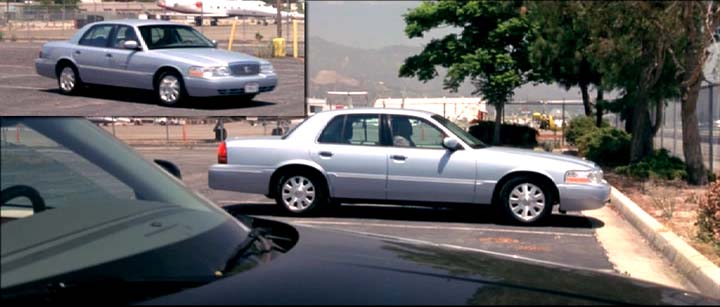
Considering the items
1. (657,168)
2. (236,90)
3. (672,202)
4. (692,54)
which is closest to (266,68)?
(236,90)

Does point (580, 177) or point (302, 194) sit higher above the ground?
point (580, 177)

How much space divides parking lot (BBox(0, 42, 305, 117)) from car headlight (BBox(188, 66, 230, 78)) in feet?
0.64

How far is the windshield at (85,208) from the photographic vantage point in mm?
2678

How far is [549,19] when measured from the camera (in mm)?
16875

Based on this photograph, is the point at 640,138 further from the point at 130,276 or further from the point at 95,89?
the point at 130,276

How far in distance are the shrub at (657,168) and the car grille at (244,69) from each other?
13.8m

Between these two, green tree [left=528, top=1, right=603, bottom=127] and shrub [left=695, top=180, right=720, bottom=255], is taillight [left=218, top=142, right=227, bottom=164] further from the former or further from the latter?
green tree [left=528, top=1, right=603, bottom=127]

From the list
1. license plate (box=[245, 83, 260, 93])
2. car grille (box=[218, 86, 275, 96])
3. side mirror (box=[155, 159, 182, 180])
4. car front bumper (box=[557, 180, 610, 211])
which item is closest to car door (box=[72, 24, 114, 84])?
car grille (box=[218, 86, 275, 96])

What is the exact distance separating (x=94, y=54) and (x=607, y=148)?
19812mm

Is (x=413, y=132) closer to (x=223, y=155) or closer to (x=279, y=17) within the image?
(x=223, y=155)

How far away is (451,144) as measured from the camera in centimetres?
1174

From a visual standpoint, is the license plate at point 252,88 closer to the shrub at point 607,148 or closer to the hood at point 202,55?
the hood at point 202,55

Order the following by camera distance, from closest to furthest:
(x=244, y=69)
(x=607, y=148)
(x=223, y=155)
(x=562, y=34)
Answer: (x=244, y=69) < (x=223, y=155) < (x=562, y=34) < (x=607, y=148)

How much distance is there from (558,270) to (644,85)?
16.4 meters
